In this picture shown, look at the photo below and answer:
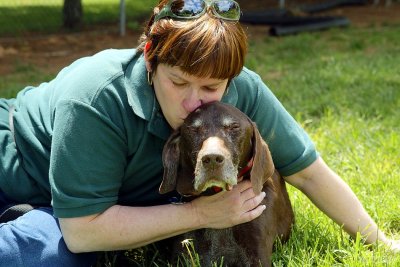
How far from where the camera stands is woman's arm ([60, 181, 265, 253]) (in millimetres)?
3143

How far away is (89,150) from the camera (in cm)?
311

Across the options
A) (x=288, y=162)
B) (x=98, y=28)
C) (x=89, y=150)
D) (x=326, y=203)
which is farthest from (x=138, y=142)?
(x=98, y=28)

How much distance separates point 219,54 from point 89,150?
0.72 metres

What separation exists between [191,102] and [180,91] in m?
0.09

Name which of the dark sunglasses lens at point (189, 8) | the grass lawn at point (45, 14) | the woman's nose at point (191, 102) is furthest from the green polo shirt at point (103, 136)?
the grass lawn at point (45, 14)

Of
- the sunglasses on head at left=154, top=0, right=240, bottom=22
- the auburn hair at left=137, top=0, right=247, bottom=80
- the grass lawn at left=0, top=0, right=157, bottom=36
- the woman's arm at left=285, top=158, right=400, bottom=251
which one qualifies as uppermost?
the sunglasses on head at left=154, top=0, right=240, bottom=22

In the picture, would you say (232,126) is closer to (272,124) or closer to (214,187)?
(214,187)

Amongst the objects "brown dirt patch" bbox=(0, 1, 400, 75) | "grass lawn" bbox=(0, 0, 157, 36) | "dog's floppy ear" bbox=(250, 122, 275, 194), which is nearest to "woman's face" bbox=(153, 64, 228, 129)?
"dog's floppy ear" bbox=(250, 122, 275, 194)

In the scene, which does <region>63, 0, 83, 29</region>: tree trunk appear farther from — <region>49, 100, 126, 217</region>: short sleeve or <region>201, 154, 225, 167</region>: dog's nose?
<region>201, 154, 225, 167</region>: dog's nose

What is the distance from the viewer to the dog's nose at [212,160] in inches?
111

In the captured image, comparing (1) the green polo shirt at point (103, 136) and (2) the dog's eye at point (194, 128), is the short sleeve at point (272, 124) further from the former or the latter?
(2) the dog's eye at point (194, 128)

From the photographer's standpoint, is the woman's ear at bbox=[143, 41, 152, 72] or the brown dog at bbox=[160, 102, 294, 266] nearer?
the brown dog at bbox=[160, 102, 294, 266]

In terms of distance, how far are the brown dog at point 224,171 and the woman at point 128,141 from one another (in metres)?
0.10

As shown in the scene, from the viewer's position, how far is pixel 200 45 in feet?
9.66
